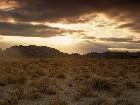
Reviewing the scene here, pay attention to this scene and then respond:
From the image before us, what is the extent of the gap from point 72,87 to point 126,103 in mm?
5955

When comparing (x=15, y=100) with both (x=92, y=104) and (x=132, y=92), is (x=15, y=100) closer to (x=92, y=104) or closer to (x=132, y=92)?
(x=92, y=104)

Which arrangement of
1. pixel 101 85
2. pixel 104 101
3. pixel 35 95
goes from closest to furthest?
1. pixel 104 101
2. pixel 35 95
3. pixel 101 85

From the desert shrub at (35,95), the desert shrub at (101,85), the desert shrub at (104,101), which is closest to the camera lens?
the desert shrub at (104,101)

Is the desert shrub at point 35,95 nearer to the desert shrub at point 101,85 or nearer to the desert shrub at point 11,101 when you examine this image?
the desert shrub at point 11,101

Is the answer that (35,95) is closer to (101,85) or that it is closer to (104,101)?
(104,101)

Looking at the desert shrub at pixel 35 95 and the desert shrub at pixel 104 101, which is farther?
the desert shrub at pixel 35 95

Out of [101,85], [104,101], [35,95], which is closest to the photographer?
[104,101]

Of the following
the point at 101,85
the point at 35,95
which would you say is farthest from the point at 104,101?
the point at 101,85

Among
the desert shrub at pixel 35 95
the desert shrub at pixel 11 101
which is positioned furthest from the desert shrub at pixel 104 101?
the desert shrub at pixel 11 101

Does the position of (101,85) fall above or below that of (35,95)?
above

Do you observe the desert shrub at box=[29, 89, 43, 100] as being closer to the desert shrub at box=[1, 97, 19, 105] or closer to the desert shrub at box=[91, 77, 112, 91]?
the desert shrub at box=[1, 97, 19, 105]

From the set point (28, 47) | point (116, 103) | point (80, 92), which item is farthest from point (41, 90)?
point (28, 47)

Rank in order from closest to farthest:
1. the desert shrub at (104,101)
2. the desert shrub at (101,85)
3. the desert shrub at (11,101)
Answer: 1. the desert shrub at (104,101)
2. the desert shrub at (11,101)
3. the desert shrub at (101,85)

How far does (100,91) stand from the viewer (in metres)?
18.8
